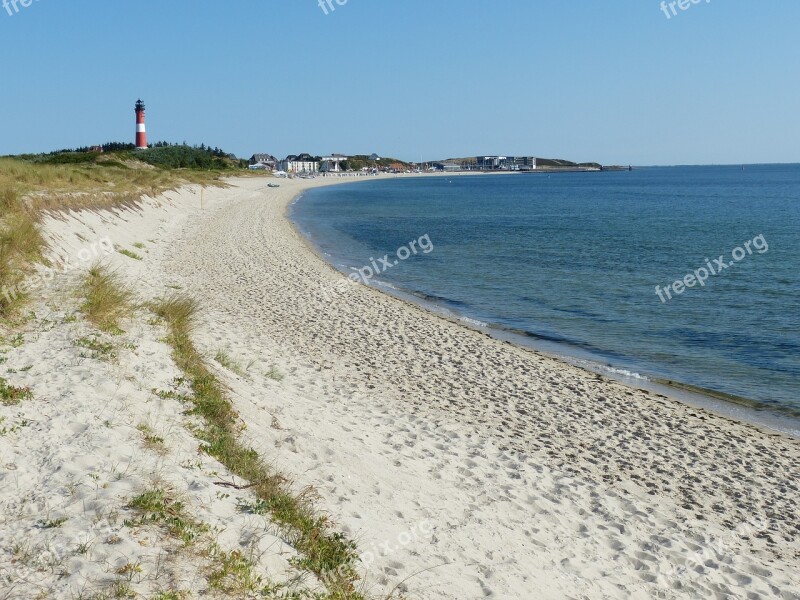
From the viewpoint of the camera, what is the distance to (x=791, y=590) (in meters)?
6.61

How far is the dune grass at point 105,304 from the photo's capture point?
10414 mm

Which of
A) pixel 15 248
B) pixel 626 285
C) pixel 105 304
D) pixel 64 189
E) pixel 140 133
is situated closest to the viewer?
pixel 105 304

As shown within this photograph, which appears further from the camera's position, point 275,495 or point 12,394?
point 12,394

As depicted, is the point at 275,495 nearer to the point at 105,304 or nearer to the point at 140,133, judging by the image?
the point at 105,304

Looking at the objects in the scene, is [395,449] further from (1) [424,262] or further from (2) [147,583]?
(1) [424,262]

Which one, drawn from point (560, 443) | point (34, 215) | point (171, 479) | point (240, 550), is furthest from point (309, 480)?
point (34, 215)

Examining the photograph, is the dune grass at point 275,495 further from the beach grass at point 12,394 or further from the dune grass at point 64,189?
the dune grass at point 64,189

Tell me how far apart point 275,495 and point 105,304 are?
599cm

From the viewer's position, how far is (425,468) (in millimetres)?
8562

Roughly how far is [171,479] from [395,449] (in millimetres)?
3501

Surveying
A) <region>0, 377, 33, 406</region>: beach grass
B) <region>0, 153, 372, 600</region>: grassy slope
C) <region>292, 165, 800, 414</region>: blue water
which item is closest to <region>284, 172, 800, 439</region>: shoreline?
<region>292, 165, 800, 414</region>: blue water

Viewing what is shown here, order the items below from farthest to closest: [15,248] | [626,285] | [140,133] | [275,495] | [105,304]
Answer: [140,133], [626,285], [15,248], [105,304], [275,495]

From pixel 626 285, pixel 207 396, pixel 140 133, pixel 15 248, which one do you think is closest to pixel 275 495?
pixel 207 396

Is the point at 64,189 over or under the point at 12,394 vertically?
over
